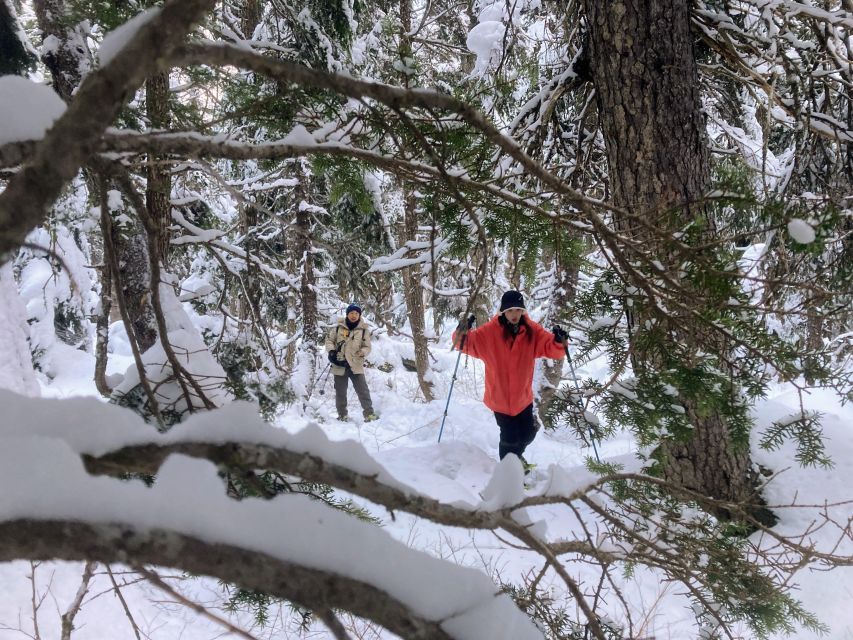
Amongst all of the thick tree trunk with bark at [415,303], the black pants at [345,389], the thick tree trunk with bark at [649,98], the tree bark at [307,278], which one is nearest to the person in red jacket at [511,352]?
the thick tree trunk with bark at [649,98]

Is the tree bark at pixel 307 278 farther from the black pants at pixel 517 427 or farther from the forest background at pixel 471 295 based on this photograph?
the black pants at pixel 517 427

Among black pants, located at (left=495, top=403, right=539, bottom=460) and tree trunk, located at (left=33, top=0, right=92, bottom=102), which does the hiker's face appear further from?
tree trunk, located at (left=33, top=0, right=92, bottom=102)

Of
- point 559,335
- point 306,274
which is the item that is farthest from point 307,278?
point 559,335

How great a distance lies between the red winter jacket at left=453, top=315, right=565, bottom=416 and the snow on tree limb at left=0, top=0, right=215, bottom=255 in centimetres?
353

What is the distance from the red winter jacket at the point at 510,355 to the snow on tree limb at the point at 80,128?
3.53m

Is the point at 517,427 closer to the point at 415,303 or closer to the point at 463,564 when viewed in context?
the point at 463,564

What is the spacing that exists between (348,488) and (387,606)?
0.20 metres

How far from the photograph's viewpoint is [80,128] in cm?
63

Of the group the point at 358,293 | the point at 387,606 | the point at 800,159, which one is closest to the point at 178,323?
the point at 387,606

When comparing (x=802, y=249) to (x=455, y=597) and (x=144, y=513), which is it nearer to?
(x=455, y=597)

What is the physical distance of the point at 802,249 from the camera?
3.58ft

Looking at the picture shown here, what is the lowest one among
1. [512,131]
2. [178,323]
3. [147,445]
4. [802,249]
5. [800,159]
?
[147,445]

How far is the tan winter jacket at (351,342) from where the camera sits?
757cm

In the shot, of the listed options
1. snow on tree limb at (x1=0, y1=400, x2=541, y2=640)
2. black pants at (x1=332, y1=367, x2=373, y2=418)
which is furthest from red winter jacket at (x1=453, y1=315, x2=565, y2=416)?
black pants at (x1=332, y1=367, x2=373, y2=418)
